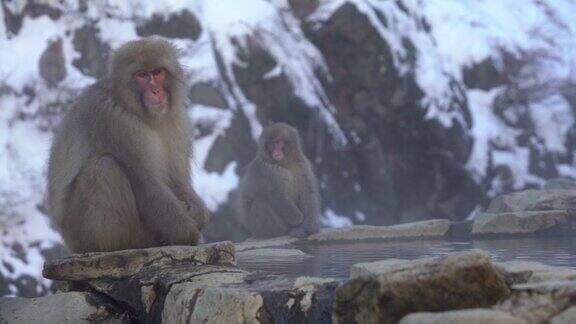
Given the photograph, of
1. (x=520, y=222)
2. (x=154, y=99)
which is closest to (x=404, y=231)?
(x=520, y=222)

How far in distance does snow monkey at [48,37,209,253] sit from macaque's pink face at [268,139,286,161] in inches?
172

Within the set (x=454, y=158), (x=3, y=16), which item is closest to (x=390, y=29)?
(x=454, y=158)

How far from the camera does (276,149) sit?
28.4 feet

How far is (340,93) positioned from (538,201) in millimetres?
6378

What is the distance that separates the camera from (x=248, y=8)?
13086mm

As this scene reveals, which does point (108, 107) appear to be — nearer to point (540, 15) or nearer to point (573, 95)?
point (573, 95)

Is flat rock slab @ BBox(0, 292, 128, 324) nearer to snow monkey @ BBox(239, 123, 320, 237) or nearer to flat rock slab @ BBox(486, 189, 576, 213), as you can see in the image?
flat rock slab @ BBox(486, 189, 576, 213)

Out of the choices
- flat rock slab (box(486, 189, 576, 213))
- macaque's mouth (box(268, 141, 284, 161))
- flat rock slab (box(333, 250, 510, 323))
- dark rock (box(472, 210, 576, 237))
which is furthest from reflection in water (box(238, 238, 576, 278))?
macaque's mouth (box(268, 141, 284, 161))

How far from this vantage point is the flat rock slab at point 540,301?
86.5 inches

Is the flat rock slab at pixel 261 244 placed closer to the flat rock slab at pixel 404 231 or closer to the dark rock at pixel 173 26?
the flat rock slab at pixel 404 231

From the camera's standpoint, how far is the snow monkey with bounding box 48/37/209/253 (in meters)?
3.94

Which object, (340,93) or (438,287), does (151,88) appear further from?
(340,93)

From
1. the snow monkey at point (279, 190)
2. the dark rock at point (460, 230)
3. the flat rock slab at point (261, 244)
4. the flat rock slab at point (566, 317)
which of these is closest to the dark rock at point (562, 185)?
the dark rock at point (460, 230)

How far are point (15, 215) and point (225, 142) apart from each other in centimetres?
260
